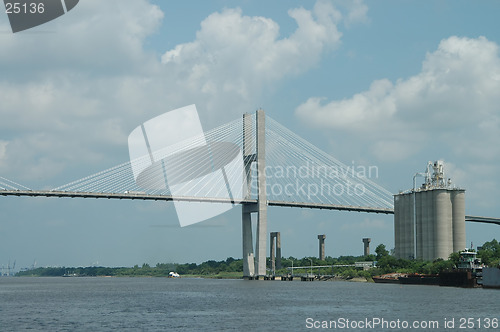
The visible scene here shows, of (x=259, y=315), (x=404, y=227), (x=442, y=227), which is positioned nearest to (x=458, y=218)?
(x=442, y=227)

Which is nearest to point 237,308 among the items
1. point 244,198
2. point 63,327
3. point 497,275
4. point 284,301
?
point 284,301

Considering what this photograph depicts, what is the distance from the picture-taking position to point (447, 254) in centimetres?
13938

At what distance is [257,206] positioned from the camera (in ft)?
411

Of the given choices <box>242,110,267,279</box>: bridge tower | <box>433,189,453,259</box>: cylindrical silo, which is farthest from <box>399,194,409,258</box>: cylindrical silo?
<box>242,110,267,279</box>: bridge tower

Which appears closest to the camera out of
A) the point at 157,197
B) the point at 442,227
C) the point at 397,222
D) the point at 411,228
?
the point at 157,197

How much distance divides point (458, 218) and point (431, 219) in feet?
18.3

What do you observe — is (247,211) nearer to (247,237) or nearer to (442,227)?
(247,237)

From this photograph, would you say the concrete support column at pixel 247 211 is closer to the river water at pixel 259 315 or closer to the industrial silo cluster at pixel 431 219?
the industrial silo cluster at pixel 431 219

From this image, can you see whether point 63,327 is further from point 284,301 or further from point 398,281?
point 398,281

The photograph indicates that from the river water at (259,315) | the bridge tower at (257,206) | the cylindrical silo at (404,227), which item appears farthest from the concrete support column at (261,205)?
the river water at (259,315)

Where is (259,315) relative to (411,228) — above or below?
below

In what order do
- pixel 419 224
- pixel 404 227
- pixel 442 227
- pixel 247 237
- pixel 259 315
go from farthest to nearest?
pixel 404 227 → pixel 419 224 → pixel 442 227 → pixel 247 237 → pixel 259 315

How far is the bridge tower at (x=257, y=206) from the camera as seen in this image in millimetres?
122750

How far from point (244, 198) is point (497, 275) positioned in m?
45.7
